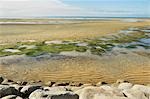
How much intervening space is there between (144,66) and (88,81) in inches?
29.2

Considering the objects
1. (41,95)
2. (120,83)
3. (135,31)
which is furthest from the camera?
(135,31)

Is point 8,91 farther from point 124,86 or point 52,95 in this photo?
point 124,86

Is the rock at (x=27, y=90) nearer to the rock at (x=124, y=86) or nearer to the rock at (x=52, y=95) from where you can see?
the rock at (x=52, y=95)

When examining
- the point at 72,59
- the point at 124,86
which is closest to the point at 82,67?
the point at 72,59

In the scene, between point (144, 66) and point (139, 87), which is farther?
point (144, 66)

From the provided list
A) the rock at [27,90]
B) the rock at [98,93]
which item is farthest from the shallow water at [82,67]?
the rock at [98,93]

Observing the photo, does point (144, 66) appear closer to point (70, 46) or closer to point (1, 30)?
point (70, 46)

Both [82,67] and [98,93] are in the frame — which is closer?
[98,93]

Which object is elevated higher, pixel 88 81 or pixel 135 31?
pixel 135 31

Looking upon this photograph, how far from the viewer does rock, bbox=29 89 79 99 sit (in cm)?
394

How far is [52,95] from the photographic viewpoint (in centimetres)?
395

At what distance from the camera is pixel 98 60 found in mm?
4891

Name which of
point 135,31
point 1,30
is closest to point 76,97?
point 1,30

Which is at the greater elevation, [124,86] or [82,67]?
[82,67]
